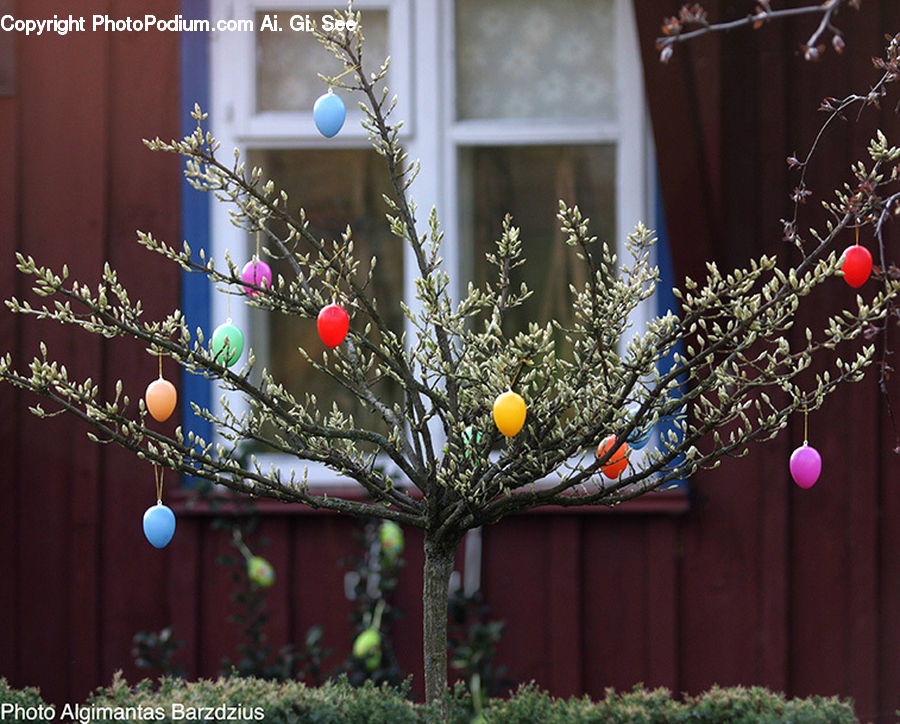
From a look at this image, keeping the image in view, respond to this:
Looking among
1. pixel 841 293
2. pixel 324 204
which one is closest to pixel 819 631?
pixel 841 293

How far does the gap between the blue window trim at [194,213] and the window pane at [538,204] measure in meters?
0.93

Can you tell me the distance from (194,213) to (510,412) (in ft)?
7.18

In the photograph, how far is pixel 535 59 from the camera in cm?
367

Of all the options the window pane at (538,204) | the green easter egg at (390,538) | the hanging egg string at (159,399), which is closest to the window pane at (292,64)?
the window pane at (538,204)

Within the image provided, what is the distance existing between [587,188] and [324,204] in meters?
0.93

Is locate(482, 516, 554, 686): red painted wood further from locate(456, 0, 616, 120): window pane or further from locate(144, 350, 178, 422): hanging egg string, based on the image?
locate(144, 350, 178, 422): hanging egg string

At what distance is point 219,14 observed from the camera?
3.62 m

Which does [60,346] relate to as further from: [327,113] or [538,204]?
Answer: [327,113]

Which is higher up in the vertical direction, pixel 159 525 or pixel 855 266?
pixel 855 266

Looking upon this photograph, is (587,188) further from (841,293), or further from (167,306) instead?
(167,306)

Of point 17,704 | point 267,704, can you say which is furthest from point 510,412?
point 17,704

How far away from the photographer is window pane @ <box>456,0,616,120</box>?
144 inches

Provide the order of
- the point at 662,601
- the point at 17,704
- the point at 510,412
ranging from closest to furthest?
the point at 510,412 < the point at 17,704 < the point at 662,601

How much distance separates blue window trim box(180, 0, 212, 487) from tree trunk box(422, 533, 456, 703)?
162 centimetres
